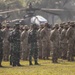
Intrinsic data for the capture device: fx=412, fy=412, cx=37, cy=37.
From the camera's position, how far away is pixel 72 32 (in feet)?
71.7

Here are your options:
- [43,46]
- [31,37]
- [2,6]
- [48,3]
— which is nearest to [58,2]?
[48,3]

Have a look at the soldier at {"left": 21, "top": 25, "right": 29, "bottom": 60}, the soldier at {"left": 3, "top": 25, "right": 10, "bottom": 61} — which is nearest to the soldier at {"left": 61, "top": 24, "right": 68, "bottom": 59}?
the soldier at {"left": 21, "top": 25, "right": 29, "bottom": 60}

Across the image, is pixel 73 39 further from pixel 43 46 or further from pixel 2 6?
pixel 2 6

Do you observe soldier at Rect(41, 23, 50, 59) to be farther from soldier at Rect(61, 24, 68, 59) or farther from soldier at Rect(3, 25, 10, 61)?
soldier at Rect(3, 25, 10, 61)

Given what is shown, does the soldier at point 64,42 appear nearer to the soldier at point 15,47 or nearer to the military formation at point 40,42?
the military formation at point 40,42

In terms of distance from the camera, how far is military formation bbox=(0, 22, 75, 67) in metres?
19.7

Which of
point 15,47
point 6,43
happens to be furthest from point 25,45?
point 15,47

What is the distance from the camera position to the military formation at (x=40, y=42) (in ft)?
64.5

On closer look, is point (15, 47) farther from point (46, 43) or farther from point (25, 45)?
point (46, 43)

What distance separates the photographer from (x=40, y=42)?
24.9 meters

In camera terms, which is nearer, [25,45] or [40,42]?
[25,45]

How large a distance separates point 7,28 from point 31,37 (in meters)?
3.89

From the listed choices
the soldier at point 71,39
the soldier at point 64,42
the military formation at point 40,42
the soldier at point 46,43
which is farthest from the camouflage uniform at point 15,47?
the soldier at point 46,43

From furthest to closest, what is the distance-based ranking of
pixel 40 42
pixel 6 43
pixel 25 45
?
pixel 40 42 < pixel 25 45 < pixel 6 43
